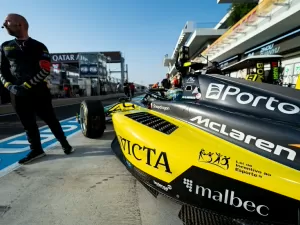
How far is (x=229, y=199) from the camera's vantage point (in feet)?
4.49

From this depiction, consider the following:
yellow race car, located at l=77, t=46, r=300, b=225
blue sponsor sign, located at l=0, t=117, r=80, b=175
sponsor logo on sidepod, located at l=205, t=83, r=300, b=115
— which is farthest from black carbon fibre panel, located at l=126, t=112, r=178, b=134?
blue sponsor sign, located at l=0, t=117, r=80, b=175

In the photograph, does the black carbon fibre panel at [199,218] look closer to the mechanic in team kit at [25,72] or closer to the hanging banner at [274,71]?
the mechanic in team kit at [25,72]

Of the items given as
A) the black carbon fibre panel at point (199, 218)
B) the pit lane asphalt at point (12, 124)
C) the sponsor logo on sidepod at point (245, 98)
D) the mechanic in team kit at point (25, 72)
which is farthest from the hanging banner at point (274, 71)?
the black carbon fibre panel at point (199, 218)

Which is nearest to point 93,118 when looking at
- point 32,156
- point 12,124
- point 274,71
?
point 32,156

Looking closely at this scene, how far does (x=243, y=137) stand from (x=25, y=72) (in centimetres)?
251

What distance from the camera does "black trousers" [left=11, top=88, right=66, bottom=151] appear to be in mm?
2939

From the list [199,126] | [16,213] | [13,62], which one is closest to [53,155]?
[13,62]

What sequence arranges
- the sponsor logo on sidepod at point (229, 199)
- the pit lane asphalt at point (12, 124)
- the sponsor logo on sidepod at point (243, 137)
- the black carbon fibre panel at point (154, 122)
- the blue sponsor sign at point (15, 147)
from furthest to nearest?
the pit lane asphalt at point (12, 124), the blue sponsor sign at point (15, 147), the black carbon fibre panel at point (154, 122), the sponsor logo on sidepod at point (243, 137), the sponsor logo on sidepod at point (229, 199)

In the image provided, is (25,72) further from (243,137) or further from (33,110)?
(243,137)

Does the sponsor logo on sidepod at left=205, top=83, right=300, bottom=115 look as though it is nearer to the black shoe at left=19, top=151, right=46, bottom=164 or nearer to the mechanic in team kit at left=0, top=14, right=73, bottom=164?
the mechanic in team kit at left=0, top=14, right=73, bottom=164

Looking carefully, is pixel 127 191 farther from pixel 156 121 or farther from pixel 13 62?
pixel 13 62

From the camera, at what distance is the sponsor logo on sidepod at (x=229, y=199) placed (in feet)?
4.24

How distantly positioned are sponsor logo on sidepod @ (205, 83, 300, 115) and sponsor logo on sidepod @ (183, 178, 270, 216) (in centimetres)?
67

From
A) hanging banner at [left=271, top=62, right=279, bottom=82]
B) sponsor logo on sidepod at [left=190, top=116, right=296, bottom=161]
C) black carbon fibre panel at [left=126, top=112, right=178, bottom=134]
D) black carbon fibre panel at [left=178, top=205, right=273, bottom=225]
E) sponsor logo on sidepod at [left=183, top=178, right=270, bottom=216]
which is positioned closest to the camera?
sponsor logo on sidepod at [left=183, top=178, right=270, bottom=216]
